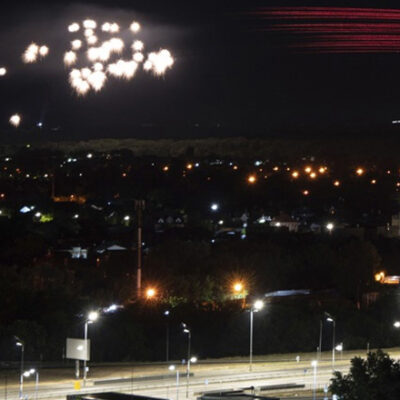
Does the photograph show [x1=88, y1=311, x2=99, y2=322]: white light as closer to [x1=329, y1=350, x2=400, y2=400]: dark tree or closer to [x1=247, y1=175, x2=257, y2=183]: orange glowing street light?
[x1=329, y1=350, x2=400, y2=400]: dark tree

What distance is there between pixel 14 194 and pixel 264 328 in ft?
78.1

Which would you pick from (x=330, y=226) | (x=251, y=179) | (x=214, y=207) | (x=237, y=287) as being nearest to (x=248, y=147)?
(x=251, y=179)

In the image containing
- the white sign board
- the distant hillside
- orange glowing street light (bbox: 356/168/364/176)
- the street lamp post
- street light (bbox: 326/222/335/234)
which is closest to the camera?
the street lamp post

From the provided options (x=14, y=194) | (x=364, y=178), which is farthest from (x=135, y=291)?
(x=364, y=178)

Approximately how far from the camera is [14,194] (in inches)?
1537

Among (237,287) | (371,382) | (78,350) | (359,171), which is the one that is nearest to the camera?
(371,382)

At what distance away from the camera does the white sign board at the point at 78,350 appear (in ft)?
44.1

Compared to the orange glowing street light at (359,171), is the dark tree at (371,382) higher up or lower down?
lower down

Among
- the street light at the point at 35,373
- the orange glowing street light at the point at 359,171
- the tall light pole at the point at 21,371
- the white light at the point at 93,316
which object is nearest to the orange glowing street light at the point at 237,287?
the white light at the point at 93,316

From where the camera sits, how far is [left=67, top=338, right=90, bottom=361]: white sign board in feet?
44.1

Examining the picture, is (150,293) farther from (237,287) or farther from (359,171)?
(359,171)

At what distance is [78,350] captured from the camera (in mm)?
13648

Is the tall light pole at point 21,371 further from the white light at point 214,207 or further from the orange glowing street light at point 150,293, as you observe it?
the white light at point 214,207

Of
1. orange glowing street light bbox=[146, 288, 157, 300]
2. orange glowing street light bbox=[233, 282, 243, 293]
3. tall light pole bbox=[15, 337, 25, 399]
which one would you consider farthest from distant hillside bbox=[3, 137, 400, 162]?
tall light pole bbox=[15, 337, 25, 399]
